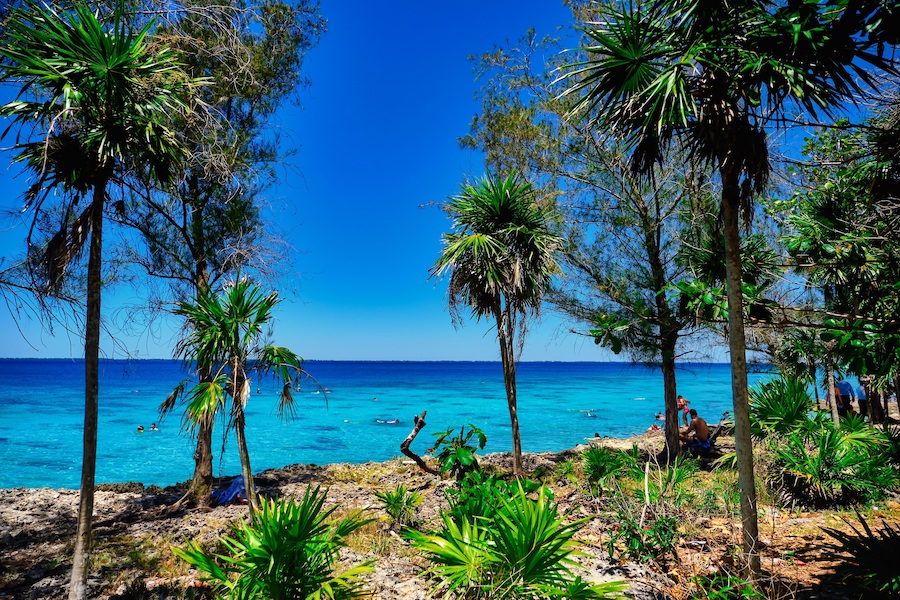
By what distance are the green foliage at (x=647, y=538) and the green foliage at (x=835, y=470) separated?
334 centimetres

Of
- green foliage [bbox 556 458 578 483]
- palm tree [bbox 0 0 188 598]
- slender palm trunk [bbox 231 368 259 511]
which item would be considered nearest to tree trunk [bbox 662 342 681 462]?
green foliage [bbox 556 458 578 483]

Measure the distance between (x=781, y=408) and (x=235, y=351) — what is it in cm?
878

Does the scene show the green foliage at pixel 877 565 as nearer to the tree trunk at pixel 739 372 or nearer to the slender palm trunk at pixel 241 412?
the tree trunk at pixel 739 372

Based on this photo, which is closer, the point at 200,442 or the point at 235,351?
the point at 235,351

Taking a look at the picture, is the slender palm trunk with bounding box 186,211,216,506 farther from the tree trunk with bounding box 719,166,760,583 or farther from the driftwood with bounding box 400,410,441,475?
the tree trunk with bounding box 719,166,760,583

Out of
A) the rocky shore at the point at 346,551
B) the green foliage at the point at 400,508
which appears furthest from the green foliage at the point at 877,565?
the green foliage at the point at 400,508

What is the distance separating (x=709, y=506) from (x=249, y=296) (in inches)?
272

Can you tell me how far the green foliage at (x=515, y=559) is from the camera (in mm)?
3990

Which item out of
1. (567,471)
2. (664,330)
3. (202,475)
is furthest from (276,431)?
(664,330)

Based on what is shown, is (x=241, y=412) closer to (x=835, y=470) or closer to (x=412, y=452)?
(x=412, y=452)

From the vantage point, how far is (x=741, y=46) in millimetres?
4426

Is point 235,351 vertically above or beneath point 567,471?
above

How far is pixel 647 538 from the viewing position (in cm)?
541

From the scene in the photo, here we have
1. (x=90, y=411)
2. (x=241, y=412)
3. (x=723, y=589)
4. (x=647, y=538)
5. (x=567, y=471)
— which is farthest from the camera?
(x=567, y=471)
